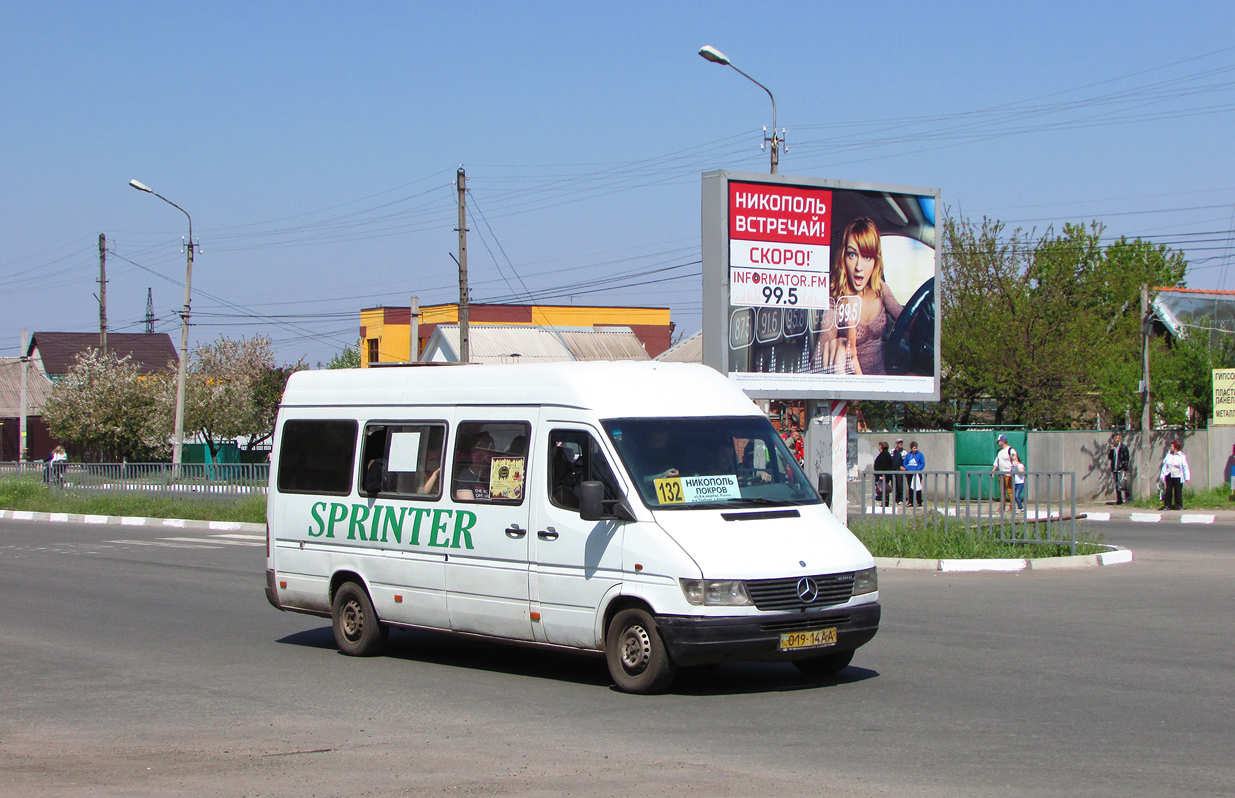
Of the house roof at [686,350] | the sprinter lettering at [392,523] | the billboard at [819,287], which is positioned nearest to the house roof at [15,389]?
the house roof at [686,350]

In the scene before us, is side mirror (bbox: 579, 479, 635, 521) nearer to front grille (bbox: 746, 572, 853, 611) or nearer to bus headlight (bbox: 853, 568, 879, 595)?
front grille (bbox: 746, 572, 853, 611)

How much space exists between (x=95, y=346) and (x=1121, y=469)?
247 ft

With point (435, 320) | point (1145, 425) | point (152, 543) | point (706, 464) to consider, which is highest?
point (435, 320)

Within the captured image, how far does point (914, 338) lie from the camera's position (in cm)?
2052

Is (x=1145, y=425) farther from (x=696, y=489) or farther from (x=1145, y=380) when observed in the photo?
(x=696, y=489)

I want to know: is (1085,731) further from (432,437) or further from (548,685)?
(432,437)

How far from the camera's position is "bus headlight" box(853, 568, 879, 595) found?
8.73 m

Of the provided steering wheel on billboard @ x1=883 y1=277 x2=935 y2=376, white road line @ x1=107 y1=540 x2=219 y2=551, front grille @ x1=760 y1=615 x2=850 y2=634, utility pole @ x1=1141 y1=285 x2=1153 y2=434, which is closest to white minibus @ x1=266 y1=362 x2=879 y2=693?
front grille @ x1=760 y1=615 x2=850 y2=634

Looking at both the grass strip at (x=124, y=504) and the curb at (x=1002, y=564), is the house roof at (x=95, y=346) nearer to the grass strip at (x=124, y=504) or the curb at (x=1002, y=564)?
the grass strip at (x=124, y=504)

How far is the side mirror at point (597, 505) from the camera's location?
28.4 feet

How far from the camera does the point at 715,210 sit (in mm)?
19156

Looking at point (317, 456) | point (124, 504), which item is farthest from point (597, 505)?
point (124, 504)

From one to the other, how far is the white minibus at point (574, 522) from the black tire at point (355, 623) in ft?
0.06

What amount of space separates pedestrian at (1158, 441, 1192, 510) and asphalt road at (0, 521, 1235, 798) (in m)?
16.0
